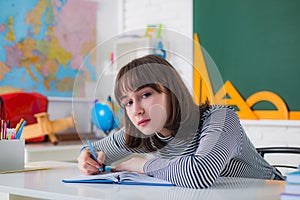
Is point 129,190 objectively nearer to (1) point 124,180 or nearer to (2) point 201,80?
(1) point 124,180

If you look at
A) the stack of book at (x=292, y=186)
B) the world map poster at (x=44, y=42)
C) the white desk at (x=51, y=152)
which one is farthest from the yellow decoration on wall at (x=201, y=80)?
the world map poster at (x=44, y=42)

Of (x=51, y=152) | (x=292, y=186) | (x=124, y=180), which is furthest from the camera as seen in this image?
(x=51, y=152)

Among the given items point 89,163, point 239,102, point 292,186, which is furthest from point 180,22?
point 292,186

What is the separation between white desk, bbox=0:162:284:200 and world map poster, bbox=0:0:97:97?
5.88ft

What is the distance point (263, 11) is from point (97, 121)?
1.85 metres

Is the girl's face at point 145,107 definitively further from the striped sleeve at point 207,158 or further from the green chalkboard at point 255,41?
the green chalkboard at point 255,41

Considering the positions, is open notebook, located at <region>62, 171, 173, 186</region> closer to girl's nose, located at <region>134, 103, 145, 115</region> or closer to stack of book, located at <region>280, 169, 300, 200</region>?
girl's nose, located at <region>134, 103, 145, 115</region>

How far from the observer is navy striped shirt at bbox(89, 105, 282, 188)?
1.16 meters

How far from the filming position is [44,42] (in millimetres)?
3242

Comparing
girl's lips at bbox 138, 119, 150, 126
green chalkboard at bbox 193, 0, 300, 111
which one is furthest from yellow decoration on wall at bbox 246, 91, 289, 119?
girl's lips at bbox 138, 119, 150, 126

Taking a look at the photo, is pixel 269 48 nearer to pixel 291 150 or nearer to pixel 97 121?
pixel 291 150

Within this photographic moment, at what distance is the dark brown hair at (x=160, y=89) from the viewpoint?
1.16 m

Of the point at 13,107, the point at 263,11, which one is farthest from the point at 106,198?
the point at 263,11

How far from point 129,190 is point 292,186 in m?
0.38
